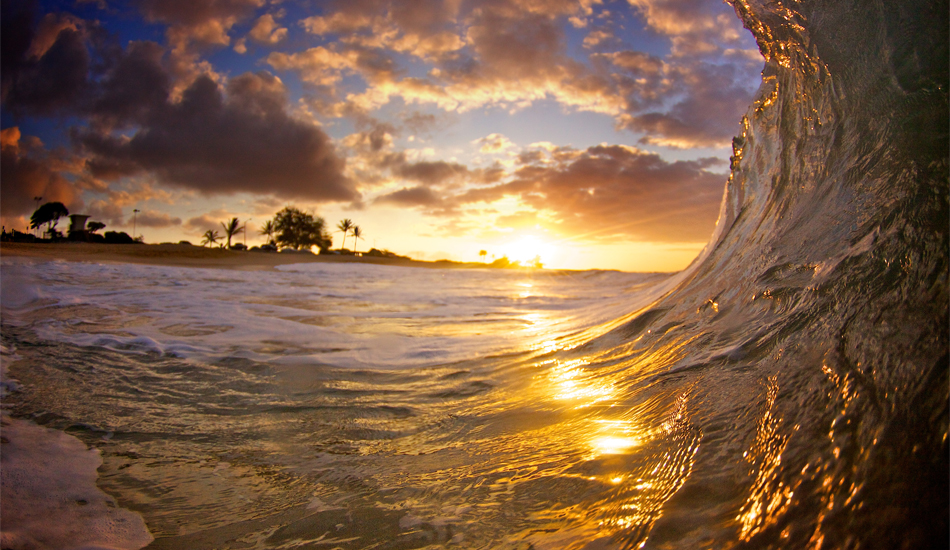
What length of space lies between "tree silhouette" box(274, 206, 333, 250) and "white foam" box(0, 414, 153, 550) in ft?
134

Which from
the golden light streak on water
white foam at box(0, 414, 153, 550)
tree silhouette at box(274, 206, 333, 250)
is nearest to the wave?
the golden light streak on water

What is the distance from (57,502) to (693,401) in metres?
1.97

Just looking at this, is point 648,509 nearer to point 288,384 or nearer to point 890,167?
point 890,167

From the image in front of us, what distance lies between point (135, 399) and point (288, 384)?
0.71 metres

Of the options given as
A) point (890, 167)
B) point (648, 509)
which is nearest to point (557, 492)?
point (648, 509)

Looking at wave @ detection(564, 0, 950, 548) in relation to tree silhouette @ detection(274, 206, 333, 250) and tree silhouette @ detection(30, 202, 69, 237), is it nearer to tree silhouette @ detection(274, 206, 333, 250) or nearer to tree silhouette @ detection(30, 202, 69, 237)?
tree silhouette @ detection(30, 202, 69, 237)

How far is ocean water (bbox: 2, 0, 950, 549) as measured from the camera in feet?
2.82

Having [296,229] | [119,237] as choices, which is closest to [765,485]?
[119,237]

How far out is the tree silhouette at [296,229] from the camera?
131ft

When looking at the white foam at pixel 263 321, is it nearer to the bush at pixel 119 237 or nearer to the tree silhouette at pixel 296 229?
the bush at pixel 119 237

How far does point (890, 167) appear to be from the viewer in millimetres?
1362

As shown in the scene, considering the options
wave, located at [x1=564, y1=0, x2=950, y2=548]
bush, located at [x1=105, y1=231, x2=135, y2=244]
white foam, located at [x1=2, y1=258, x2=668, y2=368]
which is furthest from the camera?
bush, located at [x1=105, y1=231, x2=135, y2=244]

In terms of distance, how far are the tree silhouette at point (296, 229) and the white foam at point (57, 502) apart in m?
40.9

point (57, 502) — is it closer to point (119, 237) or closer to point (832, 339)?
point (832, 339)
